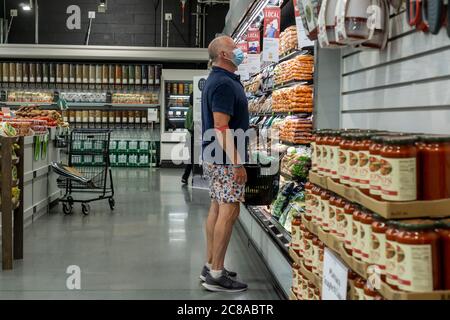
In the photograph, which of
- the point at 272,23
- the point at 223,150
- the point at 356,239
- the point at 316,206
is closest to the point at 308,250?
the point at 316,206

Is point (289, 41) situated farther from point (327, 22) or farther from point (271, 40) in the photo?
point (327, 22)

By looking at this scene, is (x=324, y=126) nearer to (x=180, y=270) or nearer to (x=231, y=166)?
(x=231, y=166)

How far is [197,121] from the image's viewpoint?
1029cm

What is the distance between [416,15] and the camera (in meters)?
2.17

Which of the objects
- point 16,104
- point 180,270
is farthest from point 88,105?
point 180,270

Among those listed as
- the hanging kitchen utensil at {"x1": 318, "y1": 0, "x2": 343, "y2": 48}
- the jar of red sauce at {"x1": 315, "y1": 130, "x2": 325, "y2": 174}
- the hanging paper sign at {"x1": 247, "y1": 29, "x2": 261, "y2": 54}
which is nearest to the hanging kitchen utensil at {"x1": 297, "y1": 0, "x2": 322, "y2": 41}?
the hanging kitchen utensil at {"x1": 318, "y1": 0, "x2": 343, "y2": 48}

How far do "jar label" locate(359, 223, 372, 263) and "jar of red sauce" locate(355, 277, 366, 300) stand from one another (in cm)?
8

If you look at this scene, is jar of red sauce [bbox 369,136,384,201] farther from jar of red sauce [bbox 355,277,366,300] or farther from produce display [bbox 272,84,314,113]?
produce display [bbox 272,84,314,113]

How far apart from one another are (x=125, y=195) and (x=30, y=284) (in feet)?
16.3

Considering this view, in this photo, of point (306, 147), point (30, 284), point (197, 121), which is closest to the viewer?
point (30, 284)

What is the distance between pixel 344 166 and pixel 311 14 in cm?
117

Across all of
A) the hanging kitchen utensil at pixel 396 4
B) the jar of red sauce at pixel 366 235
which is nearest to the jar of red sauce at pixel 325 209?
the jar of red sauce at pixel 366 235

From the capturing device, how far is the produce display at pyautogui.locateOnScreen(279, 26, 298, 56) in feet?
15.8
